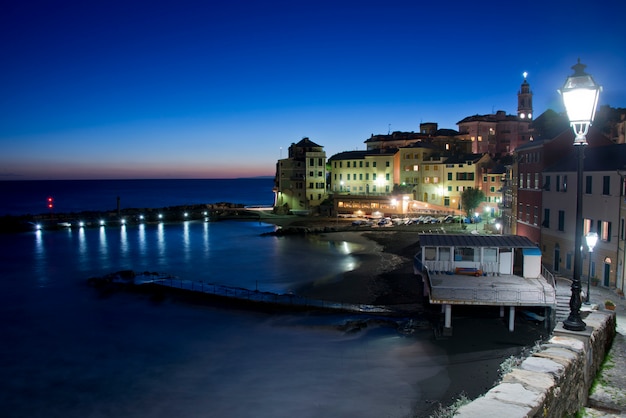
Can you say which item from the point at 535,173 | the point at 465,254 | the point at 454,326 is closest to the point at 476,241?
the point at 465,254

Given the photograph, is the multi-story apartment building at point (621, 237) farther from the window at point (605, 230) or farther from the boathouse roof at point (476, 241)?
the boathouse roof at point (476, 241)

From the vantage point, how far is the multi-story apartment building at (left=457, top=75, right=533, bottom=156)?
97.8 metres

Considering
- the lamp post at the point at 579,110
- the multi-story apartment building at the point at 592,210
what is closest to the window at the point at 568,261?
the multi-story apartment building at the point at 592,210

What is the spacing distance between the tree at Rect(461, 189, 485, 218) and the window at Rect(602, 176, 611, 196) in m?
45.4

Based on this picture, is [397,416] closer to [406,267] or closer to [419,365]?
[419,365]

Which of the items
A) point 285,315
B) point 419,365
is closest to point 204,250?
point 285,315

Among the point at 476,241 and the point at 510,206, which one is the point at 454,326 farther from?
the point at 510,206

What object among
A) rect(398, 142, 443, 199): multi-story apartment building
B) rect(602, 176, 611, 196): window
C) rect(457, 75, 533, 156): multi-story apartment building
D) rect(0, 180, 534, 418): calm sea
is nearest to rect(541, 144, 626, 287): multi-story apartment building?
rect(602, 176, 611, 196): window

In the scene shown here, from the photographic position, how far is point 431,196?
8562 cm

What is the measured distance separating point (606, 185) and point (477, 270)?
335 inches

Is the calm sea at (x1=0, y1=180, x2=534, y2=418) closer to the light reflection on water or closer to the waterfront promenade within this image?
the light reflection on water

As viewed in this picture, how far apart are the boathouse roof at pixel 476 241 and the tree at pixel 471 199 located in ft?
149

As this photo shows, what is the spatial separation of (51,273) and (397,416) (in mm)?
41923

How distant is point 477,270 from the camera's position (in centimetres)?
2656
